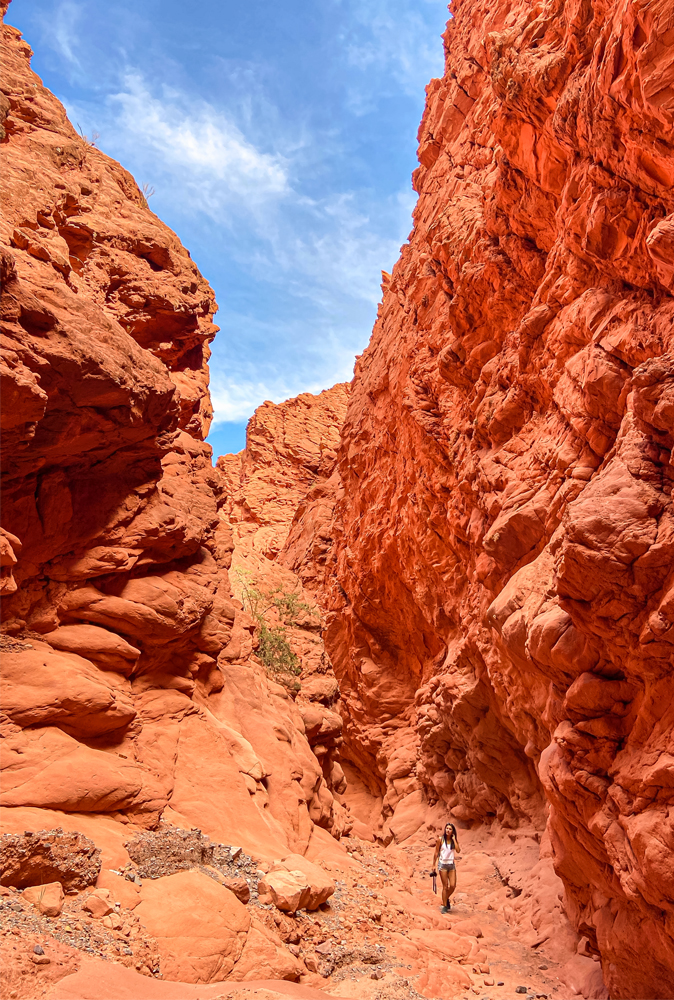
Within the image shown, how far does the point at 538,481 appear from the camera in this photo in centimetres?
1013

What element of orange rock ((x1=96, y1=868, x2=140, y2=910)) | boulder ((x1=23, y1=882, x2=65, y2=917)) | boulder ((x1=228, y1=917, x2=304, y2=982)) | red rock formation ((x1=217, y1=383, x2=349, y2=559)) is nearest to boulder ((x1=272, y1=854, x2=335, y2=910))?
boulder ((x1=228, y1=917, x2=304, y2=982))

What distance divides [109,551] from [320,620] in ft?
23.4

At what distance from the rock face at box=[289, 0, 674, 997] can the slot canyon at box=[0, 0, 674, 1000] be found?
0.18 ft

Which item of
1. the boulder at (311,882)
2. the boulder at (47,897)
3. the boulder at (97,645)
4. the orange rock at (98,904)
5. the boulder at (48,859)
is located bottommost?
the boulder at (311,882)

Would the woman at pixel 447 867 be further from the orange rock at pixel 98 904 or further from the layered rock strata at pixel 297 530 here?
the orange rock at pixel 98 904

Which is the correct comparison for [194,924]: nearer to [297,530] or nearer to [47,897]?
[47,897]

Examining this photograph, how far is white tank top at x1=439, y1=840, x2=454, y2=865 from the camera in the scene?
377 inches

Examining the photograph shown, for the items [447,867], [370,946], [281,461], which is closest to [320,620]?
[447,867]

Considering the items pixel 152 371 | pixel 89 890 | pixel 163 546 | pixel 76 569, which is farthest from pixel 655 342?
pixel 89 890

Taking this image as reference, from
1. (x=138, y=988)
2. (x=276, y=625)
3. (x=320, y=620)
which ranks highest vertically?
(x=320, y=620)

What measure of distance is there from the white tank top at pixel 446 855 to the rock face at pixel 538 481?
2.05 meters

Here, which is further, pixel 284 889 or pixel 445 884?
pixel 445 884

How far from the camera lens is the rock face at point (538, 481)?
5.79 meters

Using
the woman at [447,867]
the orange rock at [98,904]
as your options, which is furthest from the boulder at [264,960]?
the woman at [447,867]
